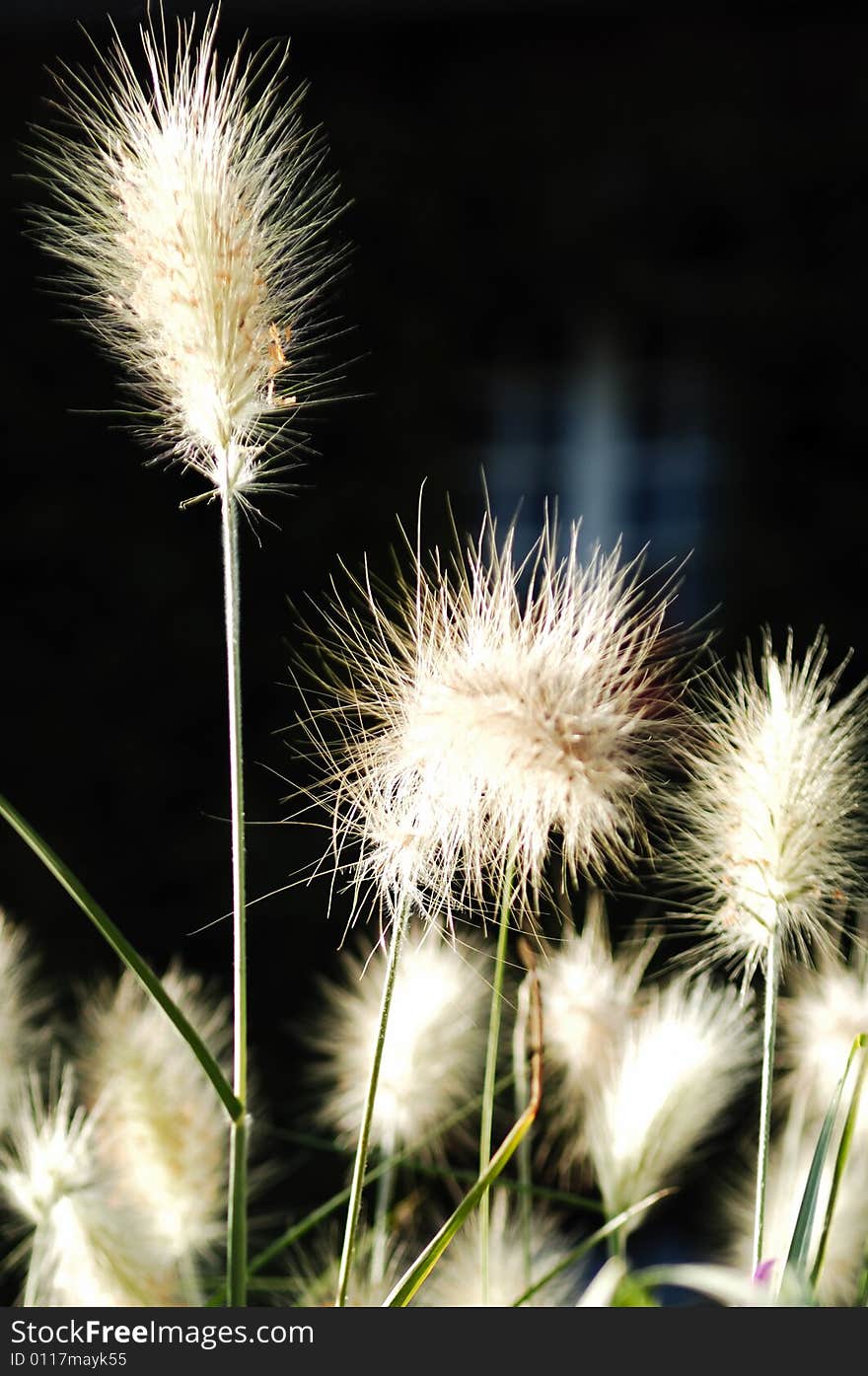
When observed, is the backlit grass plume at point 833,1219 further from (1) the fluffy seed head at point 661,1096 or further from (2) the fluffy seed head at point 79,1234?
(2) the fluffy seed head at point 79,1234

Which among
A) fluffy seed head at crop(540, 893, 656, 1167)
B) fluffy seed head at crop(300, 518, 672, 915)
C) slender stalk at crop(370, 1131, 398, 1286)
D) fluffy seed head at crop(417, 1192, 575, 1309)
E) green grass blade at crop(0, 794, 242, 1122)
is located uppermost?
fluffy seed head at crop(300, 518, 672, 915)

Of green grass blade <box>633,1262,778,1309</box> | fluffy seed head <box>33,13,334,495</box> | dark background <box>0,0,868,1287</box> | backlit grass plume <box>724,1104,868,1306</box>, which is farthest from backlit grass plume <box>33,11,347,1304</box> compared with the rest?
dark background <box>0,0,868,1287</box>

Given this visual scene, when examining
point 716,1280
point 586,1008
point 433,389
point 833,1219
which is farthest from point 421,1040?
point 433,389

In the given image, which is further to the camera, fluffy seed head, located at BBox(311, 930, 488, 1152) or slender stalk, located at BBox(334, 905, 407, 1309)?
fluffy seed head, located at BBox(311, 930, 488, 1152)

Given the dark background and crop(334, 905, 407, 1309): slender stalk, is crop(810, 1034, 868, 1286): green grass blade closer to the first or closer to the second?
crop(334, 905, 407, 1309): slender stalk
